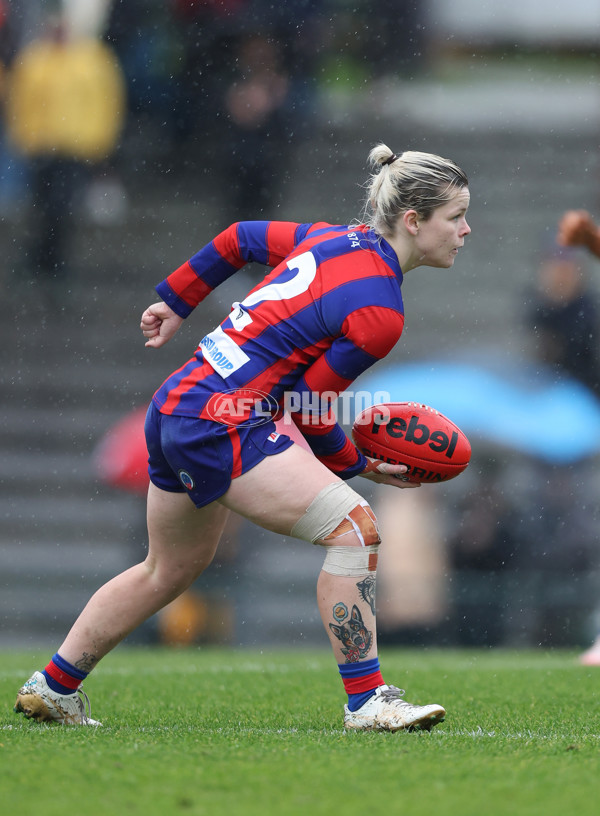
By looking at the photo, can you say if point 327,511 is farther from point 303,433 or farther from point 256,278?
point 256,278

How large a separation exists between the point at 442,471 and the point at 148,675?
88.1 inches

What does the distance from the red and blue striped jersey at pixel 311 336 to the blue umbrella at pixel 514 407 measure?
493 cm

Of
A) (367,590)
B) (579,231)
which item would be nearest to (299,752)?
(367,590)

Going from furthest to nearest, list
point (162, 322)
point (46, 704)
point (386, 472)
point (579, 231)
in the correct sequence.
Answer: point (579, 231)
point (162, 322)
point (386, 472)
point (46, 704)

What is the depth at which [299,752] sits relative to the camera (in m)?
3.29

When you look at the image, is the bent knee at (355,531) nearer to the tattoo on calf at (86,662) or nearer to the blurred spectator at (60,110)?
the tattoo on calf at (86,662)

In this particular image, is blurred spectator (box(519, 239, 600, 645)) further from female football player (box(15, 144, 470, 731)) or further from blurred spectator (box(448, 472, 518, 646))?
female football player (box(15, 144, 470, 731))

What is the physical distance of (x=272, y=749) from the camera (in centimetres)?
336

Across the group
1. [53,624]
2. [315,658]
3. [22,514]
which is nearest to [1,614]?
[53,624]

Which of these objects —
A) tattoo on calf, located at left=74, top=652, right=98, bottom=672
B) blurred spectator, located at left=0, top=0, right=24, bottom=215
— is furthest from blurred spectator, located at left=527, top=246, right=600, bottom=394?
tattoo on calf, located at left=74, top=652, right=98, bottom=672

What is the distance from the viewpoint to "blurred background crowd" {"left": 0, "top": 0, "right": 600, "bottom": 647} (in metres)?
8.78

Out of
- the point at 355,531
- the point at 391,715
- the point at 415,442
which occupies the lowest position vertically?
the point at 391,715

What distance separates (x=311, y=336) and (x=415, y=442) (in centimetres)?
56

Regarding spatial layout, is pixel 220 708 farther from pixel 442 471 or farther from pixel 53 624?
pixel 53 624
